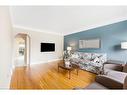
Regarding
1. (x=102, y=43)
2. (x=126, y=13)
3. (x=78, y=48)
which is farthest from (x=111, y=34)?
(x=78, y=48)

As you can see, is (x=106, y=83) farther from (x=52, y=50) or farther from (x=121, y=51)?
(x=52, y=50)

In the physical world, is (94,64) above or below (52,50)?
below

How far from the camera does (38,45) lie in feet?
19.9

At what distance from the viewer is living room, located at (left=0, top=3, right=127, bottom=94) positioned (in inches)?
111

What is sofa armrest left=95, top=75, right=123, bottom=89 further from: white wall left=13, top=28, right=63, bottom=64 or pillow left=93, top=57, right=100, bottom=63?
white wall left=13, top=28, right=63, bottom=64

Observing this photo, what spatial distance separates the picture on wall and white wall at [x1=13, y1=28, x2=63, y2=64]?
2.21 meters

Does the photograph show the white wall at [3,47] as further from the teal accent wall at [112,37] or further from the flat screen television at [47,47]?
the flat screen television at [47,47]

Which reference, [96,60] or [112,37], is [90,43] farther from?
[112,37]

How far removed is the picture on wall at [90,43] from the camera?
15.5 ft

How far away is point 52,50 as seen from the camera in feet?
23.1

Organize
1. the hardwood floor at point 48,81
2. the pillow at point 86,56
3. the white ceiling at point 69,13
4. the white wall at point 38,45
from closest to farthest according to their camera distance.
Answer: the hardwood floor at point 48,81, the white ceiling at point 69,13, the pillow at point 86,56, the white wall at point 38,45

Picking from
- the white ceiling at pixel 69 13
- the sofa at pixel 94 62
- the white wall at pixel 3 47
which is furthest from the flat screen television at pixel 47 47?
the white wall at pixel 3 47
